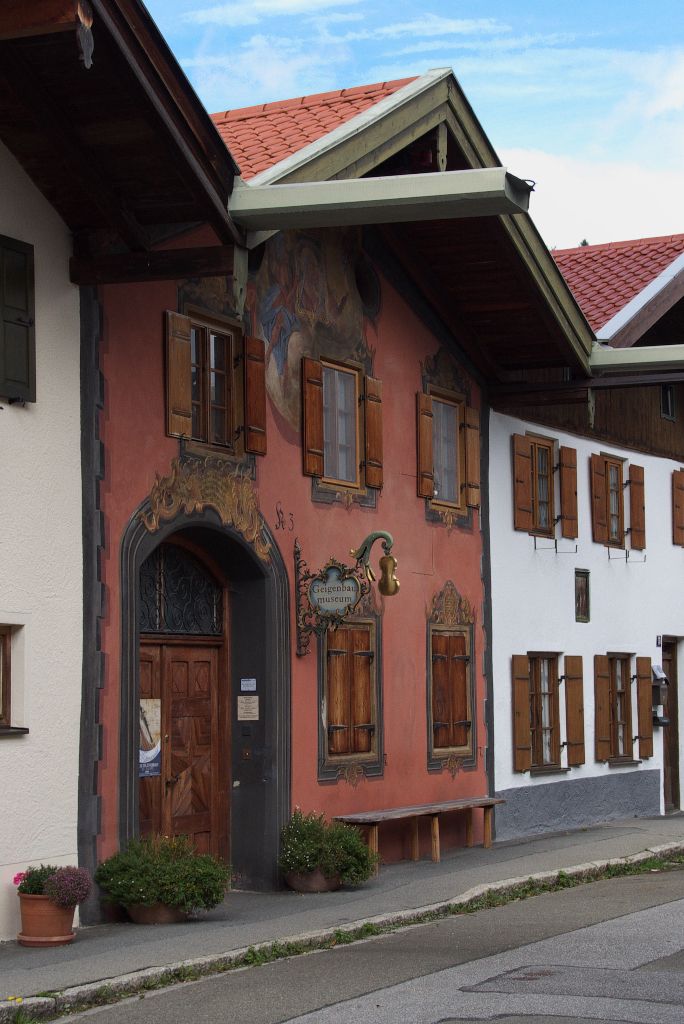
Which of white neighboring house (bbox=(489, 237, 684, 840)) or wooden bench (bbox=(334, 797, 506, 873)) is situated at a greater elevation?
white neighboring house (bbox=(489, 237, 684, 840))

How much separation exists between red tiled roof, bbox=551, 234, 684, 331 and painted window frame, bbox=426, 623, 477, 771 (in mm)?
4458

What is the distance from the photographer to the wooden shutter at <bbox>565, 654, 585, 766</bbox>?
1759 cm

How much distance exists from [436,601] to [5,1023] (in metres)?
8.46

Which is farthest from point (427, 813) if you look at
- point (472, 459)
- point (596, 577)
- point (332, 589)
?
point (596, 577)

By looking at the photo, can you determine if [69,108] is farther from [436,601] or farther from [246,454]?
[436,601]

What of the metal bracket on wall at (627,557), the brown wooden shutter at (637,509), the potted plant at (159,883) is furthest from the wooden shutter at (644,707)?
the potted plant at (159,883)

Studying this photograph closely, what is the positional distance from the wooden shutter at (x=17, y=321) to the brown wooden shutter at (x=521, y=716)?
27.3 ft

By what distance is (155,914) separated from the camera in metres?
9.95

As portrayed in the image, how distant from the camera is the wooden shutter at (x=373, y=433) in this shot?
13703 millimetres

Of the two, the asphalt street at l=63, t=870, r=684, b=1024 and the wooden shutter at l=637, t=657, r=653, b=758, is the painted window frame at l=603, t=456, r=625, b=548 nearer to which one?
the wooden shutter at l=637, t=657, r=653, b=758

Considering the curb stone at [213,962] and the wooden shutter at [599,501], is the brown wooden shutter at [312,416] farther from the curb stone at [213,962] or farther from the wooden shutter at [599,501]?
the wooden shutter at [599,501]

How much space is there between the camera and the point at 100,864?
1001 centimetres

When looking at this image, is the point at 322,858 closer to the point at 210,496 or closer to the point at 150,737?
the point at 150,737

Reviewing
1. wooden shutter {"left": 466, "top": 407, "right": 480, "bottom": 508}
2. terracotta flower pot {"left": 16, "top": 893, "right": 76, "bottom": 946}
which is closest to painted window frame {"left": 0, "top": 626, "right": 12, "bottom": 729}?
terracotta flower pot {"left": 16, "top": 893, "right": 76, "bottom": 946}
